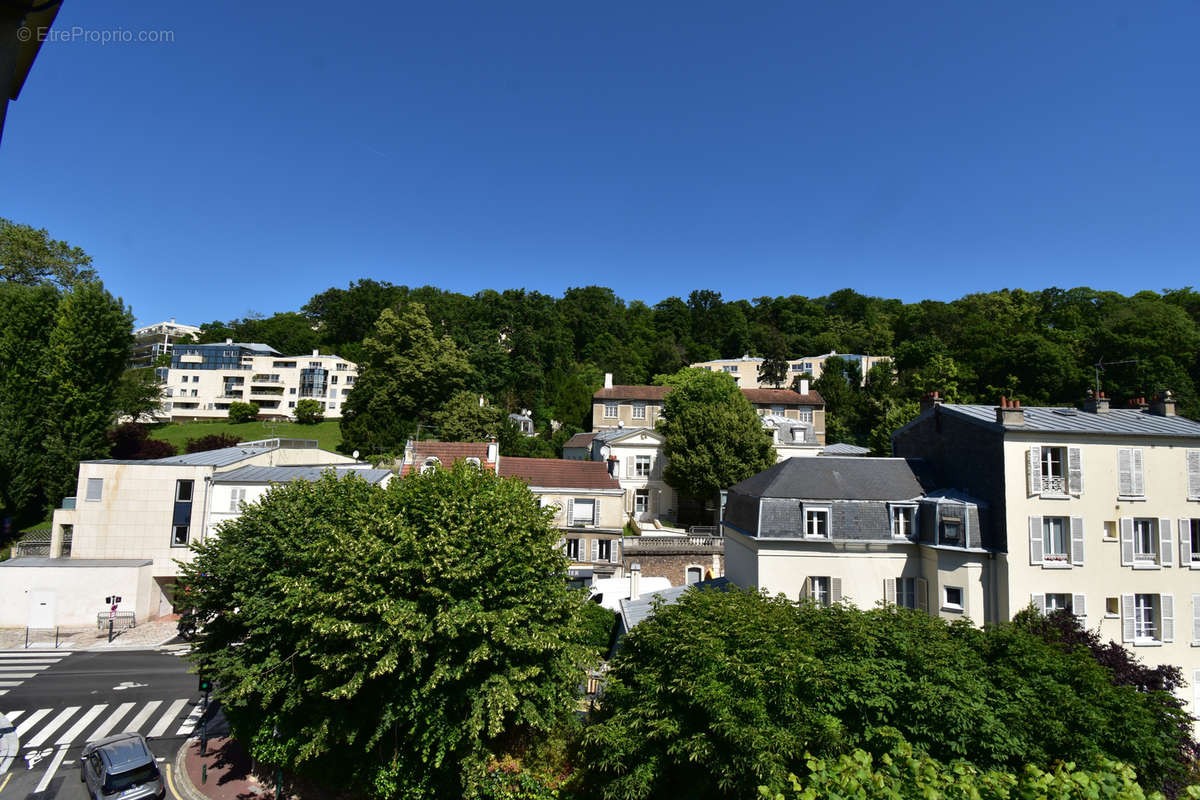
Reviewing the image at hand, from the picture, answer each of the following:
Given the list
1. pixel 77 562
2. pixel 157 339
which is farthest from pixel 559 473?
pixel 157 339

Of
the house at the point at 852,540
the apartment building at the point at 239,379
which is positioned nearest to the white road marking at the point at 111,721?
the house at the point at 852,540

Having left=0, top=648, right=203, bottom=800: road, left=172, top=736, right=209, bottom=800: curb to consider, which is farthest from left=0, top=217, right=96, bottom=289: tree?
left=172, top=736, right=209, bottom=800: curb

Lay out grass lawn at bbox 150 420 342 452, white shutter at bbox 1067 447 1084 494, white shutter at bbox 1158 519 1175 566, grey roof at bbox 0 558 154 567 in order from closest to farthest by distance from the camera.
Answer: white shutter at bbox 1067 447 1084 494 < white shutter at bbox 1158 519 1175 566 < grey roof at bbox 0 558 154 567 < grass lawn at bbox 150 420 342 452

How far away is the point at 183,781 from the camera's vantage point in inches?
691

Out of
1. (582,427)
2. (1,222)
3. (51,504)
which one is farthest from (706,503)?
(1,222)

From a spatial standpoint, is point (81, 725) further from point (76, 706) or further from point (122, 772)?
point (122, 772)

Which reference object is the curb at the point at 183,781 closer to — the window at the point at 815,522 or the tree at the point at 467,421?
the window at the point at 815,522

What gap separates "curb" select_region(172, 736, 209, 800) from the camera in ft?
55.4

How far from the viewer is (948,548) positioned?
20.5 meters

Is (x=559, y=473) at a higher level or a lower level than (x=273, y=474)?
higher

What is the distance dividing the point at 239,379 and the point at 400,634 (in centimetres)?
9324

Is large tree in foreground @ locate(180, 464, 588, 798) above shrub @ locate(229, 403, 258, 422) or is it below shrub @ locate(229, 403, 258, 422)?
below

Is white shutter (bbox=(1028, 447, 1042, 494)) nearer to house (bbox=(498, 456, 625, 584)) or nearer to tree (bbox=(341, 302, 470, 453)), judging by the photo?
house (bbox=(498, 456, 625, 584))

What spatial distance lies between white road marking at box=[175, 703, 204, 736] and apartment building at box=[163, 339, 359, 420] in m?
71.5
